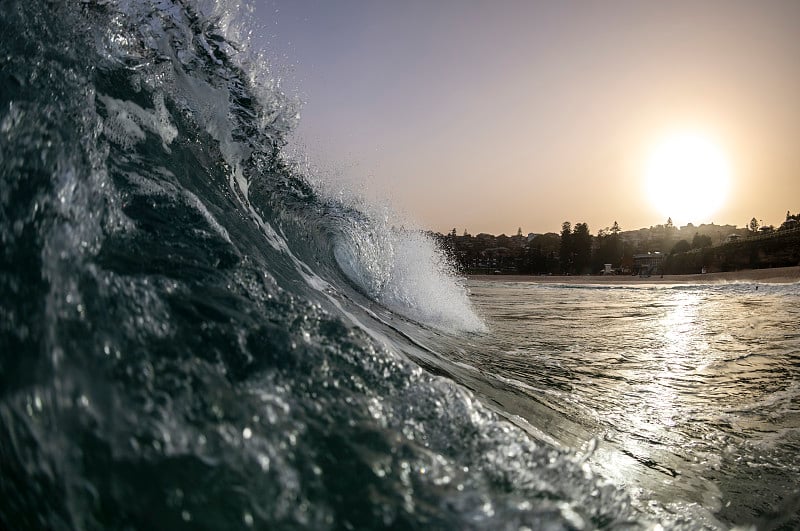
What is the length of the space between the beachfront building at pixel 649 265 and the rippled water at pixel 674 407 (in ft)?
171

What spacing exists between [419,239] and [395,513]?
35.3ft

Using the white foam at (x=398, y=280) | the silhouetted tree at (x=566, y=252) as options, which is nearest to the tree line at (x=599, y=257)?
the silhouetted tree at (x=566, y=252)

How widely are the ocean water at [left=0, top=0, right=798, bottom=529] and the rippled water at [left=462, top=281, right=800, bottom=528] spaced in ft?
0.06

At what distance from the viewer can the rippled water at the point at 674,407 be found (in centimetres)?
182

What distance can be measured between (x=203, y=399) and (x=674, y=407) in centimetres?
290

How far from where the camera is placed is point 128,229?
4.79ft

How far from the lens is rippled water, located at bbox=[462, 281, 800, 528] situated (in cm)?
182

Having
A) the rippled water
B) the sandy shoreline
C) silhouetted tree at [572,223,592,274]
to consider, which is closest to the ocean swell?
the rippled water

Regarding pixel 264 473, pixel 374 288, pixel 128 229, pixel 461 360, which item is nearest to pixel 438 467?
pixel 264 473

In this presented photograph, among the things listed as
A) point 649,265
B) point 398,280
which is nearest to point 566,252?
point 649,265

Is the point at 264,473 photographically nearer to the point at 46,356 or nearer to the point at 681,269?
the point at 46,356

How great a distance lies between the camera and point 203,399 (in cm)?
100

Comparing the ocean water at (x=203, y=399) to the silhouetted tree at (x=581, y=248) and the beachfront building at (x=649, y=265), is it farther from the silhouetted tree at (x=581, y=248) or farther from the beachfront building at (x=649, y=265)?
the silhouetted tree at (x=581, y=248)

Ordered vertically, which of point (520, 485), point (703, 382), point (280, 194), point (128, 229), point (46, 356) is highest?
point (280, 194)
